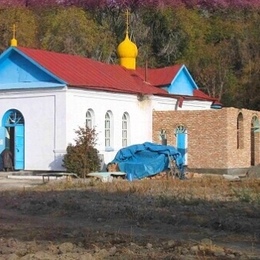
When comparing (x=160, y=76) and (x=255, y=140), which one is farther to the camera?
(x=160, y=76)

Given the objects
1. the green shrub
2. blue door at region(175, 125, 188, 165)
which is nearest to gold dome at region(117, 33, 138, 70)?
blue door at region(175, 125, 188, 165)

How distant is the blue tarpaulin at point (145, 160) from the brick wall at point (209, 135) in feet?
12.1

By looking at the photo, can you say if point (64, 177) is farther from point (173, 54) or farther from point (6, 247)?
point (173, 54)

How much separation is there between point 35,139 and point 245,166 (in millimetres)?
9992

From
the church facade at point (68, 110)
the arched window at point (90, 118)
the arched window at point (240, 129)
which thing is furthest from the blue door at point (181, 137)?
the arched window at point (90, 118)

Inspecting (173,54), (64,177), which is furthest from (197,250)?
(173,54)

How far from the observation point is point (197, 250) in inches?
374

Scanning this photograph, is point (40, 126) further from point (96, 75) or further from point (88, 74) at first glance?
point (96, 75)

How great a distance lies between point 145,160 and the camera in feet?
93.1

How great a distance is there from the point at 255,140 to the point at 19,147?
12213 mm

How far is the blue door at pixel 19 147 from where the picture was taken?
3042 centimetres

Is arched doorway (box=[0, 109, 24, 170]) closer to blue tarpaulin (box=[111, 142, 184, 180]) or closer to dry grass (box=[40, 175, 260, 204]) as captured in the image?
blue tarpaulin (box=[111, 142, 184, 180])

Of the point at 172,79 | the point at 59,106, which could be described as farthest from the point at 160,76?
the point at 59,106

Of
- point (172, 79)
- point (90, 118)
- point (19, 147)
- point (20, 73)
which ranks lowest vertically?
point (19, 147)
